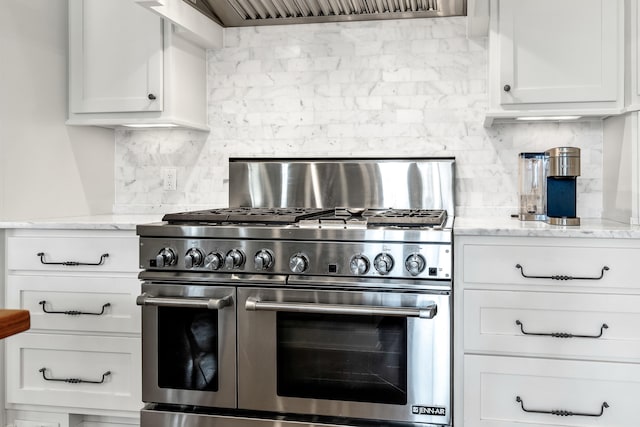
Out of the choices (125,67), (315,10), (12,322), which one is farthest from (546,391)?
(125,67)

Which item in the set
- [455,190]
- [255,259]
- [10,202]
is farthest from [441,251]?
[10,202]

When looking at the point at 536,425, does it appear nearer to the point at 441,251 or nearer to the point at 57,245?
the point at 441,251

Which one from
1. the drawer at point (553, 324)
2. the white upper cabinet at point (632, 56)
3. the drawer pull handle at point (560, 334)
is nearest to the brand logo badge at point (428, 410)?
the drawer at point (553, 324)

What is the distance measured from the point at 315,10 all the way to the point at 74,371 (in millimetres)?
1843

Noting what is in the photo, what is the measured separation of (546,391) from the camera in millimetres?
1926

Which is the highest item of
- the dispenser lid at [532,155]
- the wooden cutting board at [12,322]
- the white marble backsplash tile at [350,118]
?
the white marble backsplash tile at [350,118]

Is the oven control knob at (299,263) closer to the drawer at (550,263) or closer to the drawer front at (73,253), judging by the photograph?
the drawer at (550,263)

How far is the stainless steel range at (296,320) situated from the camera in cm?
189

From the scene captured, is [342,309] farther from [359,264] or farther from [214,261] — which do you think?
[214,261]

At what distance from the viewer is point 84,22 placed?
8.56 ft

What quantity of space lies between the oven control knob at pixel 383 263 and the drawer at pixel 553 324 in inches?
11.8

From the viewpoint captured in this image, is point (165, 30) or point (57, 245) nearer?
point (57, 245)

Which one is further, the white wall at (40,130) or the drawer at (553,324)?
the white wall at (40,130)

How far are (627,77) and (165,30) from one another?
187 cm
